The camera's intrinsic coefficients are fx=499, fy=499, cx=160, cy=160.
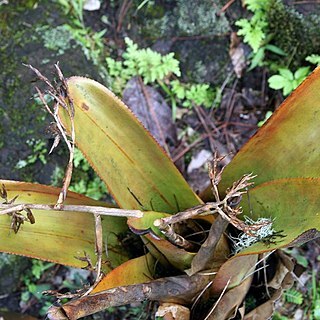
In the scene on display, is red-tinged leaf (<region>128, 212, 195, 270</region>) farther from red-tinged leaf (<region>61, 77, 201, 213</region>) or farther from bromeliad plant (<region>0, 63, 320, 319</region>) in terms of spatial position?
red-tinged leaf (<region>61, 77, 201, 213</region>)

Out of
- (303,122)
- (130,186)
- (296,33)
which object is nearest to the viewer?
(303,122)

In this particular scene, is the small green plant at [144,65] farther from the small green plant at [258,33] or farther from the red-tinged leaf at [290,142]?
the red-tinged leaf at [290,142]

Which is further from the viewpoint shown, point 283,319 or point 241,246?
point 283,319

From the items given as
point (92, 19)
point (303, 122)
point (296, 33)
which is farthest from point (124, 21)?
point (303, 122)

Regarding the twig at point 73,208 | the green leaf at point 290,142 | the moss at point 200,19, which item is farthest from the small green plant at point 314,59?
the twig at point 73,208

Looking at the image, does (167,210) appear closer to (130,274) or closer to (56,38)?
(130,274)

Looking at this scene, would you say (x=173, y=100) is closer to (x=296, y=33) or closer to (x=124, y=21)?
(x=124, y=21)
